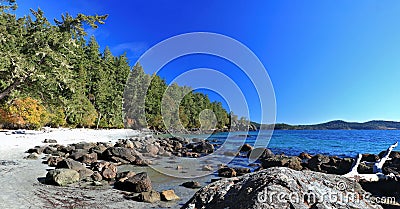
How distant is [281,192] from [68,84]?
1114 centimetres

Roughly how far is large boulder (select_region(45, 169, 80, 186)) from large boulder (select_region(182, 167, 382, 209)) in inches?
307

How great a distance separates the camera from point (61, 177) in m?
9.23

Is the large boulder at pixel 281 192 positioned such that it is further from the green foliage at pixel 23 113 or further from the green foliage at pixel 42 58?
the green foliage at pixel 23 113

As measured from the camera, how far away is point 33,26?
11953 millimetres

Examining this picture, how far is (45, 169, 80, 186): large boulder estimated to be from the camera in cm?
910

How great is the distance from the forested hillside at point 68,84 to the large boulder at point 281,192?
1005 centimetres

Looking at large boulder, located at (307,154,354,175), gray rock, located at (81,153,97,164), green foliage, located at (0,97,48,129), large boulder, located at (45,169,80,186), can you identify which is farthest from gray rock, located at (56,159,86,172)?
green foliage, located at (0,97,48,129)

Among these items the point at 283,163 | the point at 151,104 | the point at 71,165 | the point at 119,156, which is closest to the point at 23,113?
the point at 119,156

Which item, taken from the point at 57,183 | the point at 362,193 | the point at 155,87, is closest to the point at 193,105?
the point at 155,87

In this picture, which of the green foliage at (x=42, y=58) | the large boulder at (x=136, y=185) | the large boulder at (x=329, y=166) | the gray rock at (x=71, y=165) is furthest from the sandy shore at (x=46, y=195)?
the large boulder at (x=329, y=166)

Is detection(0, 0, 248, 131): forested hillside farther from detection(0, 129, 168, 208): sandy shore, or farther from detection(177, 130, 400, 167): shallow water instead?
detection(177, 130, 400, 167): shallow water

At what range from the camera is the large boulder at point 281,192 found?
2.61 metres

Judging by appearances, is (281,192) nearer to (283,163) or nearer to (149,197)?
(149,197)

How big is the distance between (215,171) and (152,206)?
8.01 meters
